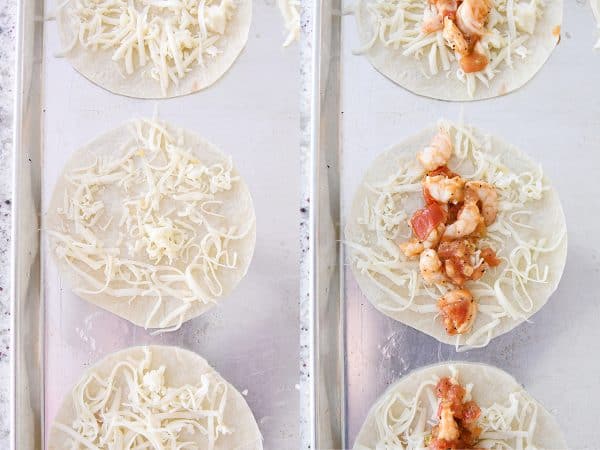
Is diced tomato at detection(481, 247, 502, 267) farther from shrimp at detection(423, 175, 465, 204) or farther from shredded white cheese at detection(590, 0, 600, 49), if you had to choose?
shredded white cheese at detection(590, 0, 600, 49)

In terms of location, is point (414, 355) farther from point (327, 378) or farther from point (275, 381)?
point (275, 381)

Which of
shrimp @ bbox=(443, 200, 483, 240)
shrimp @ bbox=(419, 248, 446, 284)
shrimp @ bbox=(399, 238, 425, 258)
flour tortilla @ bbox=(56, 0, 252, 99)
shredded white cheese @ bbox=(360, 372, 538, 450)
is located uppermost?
flour tortilla @ bbox=(56, 0, 252, 99)

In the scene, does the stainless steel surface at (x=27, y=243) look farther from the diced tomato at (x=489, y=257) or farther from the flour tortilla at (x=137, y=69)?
the diced tomato at (x=489, y=257)

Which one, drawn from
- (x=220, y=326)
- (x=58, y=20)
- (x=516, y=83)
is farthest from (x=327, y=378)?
(x=58, y=20)

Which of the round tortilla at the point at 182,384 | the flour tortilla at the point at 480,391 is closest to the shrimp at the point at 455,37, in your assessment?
the flour tortilla at the point at 480,391

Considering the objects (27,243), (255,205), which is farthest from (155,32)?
(27,243)

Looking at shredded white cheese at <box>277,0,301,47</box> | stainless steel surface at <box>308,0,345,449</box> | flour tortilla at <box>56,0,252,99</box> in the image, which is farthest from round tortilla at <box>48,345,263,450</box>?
shredded white cheese at <box>277,0,301,47</box>
